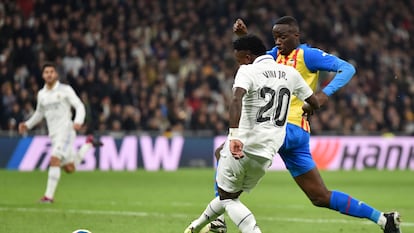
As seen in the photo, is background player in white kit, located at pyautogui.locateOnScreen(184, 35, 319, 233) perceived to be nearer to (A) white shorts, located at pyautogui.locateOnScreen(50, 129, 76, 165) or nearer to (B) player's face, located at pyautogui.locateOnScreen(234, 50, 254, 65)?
(B) player's face, located at pyautogui.locateOnScreen(234, 50, 254, 65)

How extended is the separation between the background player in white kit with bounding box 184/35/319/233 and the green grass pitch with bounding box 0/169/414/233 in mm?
2301

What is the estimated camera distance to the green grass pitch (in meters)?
10.5

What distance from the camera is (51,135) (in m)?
14.3

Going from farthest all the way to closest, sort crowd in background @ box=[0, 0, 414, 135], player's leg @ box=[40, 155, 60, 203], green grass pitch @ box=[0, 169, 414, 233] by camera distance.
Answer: crowd in background @ box=[0, 0, 414, 135] < player's leg @ box=[40, 155, 60, 203] < green grass pitch @ box=[0, 169, 414, 233]

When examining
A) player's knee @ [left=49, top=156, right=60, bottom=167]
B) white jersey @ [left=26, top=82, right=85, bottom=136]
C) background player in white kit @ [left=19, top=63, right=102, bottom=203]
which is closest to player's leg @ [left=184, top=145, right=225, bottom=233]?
player's knee @ [left=49, top=156, right=60, bottom=167]

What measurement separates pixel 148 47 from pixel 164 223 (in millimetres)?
16307

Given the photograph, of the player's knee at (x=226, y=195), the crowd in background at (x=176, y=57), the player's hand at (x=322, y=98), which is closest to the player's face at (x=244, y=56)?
the player's hand at (x=322, y=98)

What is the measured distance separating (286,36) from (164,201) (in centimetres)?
627

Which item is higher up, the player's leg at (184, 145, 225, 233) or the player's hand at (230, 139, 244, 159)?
the player's hand at (230, 139, 244, 159)

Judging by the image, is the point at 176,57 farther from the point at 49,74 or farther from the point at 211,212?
the point at 211,212

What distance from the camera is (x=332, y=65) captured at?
871 centimetres

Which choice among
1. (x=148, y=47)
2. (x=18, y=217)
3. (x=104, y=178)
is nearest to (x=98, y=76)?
(x=148, y=47)

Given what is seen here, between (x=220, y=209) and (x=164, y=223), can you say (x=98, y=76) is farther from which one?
(x=220, y=209)

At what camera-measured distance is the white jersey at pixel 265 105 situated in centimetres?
759
